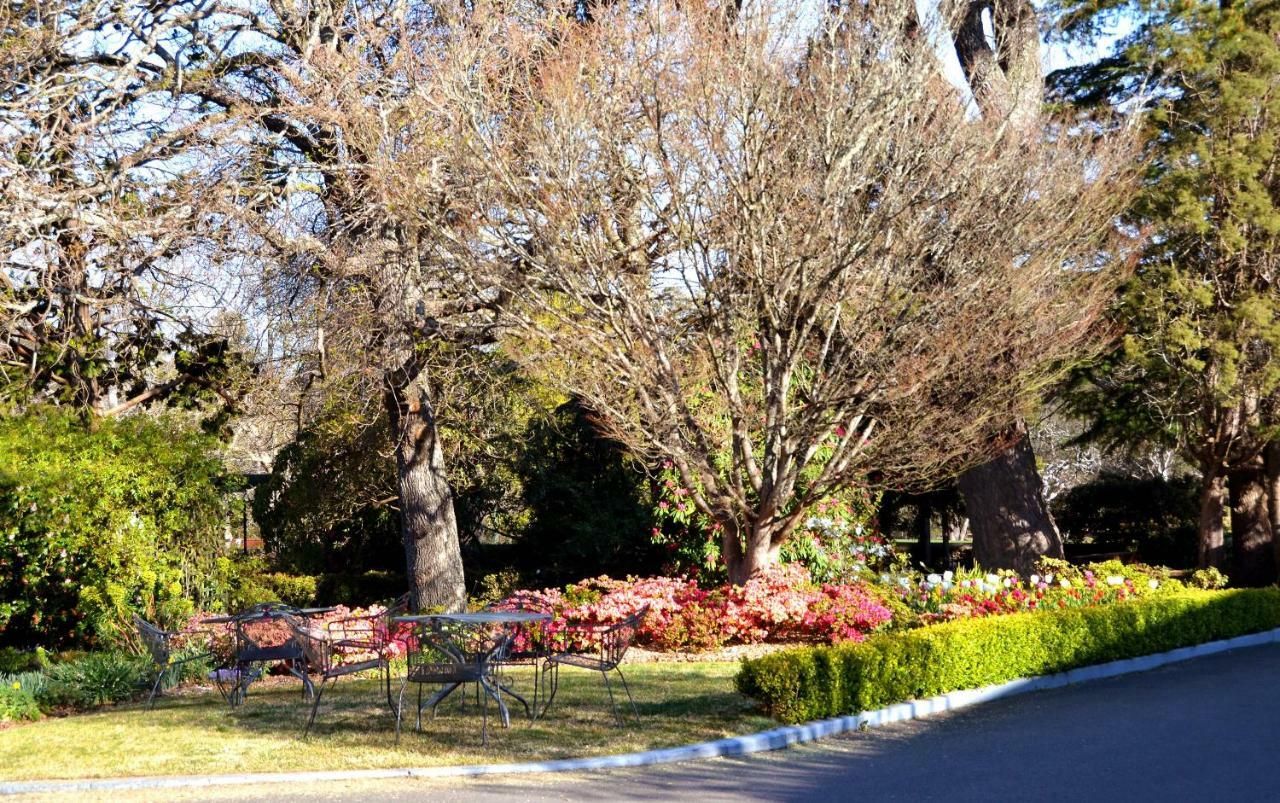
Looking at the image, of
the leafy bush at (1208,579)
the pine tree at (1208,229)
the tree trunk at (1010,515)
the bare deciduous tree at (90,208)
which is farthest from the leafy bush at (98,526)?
the leafy bush at (1208,579)

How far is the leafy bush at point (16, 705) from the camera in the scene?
1089cm

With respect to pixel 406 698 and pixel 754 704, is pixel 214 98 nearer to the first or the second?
pixel 406 698

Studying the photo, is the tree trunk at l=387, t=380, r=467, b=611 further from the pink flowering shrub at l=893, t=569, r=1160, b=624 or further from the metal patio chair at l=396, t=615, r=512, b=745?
the pink flowering shrub at l=893, t=569, r=1160, b=624

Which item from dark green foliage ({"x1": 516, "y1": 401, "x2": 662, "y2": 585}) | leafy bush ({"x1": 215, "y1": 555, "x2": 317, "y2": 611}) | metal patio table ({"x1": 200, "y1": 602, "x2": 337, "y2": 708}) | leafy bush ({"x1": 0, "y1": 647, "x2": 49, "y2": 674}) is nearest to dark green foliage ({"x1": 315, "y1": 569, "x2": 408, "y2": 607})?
leafy bush ({"x1": 215, "y1": 555, "x2": 317, "y2": 611})

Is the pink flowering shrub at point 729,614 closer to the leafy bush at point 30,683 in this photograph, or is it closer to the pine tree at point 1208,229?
the leafy bush at point 30,683

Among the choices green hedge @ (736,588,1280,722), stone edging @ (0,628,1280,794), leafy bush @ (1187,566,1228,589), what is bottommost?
stone edging @ (0,628,1280,794)

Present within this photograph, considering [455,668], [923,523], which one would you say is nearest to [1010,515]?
[923,523]

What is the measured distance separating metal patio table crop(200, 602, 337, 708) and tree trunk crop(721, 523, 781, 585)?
494cm

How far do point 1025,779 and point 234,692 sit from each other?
698cm

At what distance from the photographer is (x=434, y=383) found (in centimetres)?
1719

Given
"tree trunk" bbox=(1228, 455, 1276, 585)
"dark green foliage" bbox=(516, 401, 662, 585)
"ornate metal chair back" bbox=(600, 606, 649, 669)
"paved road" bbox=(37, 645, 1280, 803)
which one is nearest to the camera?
"paved road" bbox=(37, 645, 1280, 803)

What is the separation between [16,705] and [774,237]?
8.85 meters

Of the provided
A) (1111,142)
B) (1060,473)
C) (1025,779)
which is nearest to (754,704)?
(1025,779)

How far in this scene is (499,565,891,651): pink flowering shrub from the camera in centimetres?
1341
